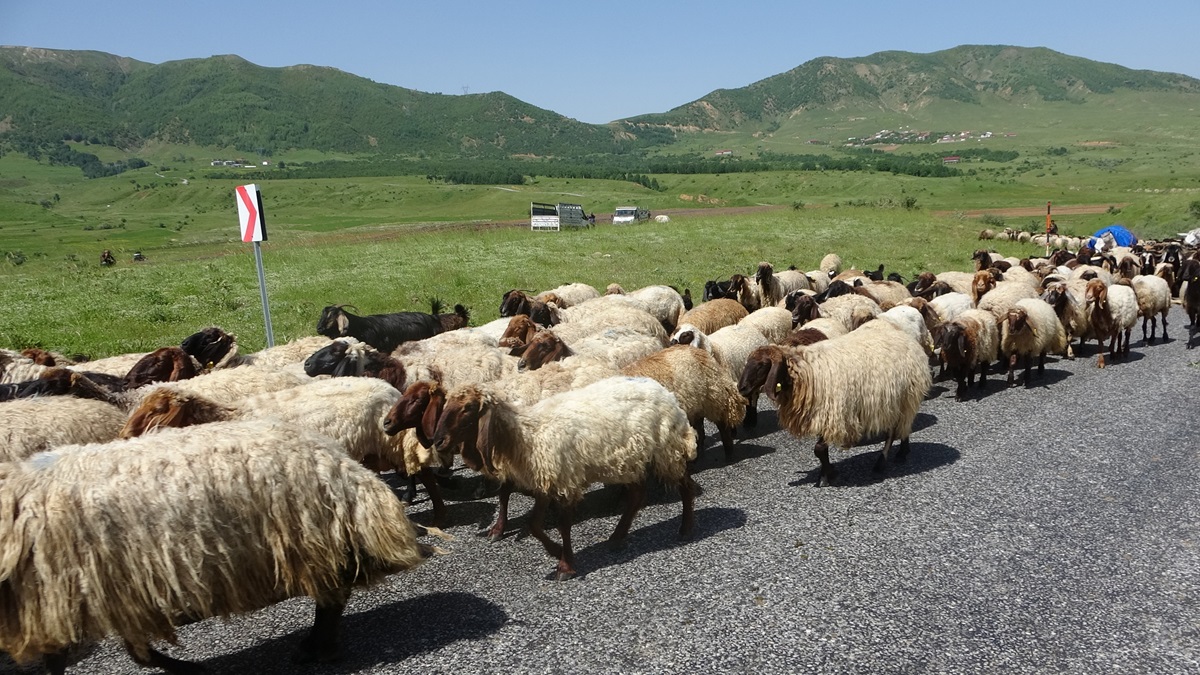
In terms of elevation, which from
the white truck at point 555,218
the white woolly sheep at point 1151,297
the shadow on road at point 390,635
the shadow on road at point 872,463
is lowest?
the shadow on road at point 872,463

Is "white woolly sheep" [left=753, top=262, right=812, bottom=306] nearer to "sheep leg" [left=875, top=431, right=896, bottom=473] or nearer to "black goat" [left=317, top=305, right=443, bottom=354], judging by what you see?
"black goat" [left=317, top=305, right=443, bottom=354]

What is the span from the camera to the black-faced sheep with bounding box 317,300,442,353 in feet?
47.9

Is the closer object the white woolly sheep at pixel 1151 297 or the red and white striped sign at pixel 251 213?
the red and white striped sign at pixel 251 213

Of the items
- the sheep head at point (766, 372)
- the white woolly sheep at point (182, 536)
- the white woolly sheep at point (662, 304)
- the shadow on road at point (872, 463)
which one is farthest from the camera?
the white woolly sheep at point (662, 304)

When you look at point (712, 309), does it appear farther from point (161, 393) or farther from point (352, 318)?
point (161, 393)

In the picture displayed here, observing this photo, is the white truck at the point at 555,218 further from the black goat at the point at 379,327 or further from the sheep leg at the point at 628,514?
the sheep leg at the point at 628,514

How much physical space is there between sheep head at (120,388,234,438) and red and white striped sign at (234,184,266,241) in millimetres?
4565

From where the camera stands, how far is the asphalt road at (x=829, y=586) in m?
6.10

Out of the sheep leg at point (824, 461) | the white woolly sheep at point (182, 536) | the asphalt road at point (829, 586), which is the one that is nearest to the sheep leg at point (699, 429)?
the asphalt road at point (829, 586)

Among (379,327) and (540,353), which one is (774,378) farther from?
(379,327)

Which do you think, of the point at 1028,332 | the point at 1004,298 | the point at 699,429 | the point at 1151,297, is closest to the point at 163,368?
the point at 699,429

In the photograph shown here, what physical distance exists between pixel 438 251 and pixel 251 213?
26.5 meters

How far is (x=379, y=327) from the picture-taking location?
15.6 m

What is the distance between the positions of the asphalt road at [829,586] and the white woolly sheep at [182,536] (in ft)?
3.23
